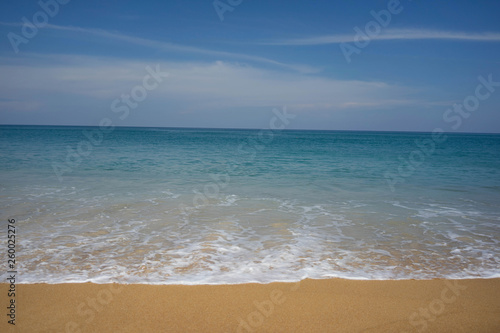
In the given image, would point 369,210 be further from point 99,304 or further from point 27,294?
point 27,294

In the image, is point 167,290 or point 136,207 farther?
point 136,207

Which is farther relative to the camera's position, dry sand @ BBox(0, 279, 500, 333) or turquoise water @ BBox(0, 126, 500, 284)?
turquoise water @ BBox(0, 126, 500, 284)

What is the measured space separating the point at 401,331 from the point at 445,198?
9.35m

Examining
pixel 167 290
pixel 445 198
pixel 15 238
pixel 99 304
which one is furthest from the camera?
pixel 445 198

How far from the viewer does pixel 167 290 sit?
14.9ft

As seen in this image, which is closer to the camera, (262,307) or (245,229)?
(262,307)

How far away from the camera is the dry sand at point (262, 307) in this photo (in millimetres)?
3826

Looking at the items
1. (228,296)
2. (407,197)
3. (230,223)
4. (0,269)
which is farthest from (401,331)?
(407,197)

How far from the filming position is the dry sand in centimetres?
383

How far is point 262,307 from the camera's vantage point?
4176mm

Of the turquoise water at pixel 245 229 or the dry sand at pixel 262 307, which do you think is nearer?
the dry sand at pixel 262 307

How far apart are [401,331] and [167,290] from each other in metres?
3.05

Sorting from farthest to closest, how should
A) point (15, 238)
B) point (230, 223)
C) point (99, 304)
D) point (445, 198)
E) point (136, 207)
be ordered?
point (445, 198) < point (136, 207) < point (230, 223) < point (15, 238) < point (99, 304)

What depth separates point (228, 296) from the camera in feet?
14.6
